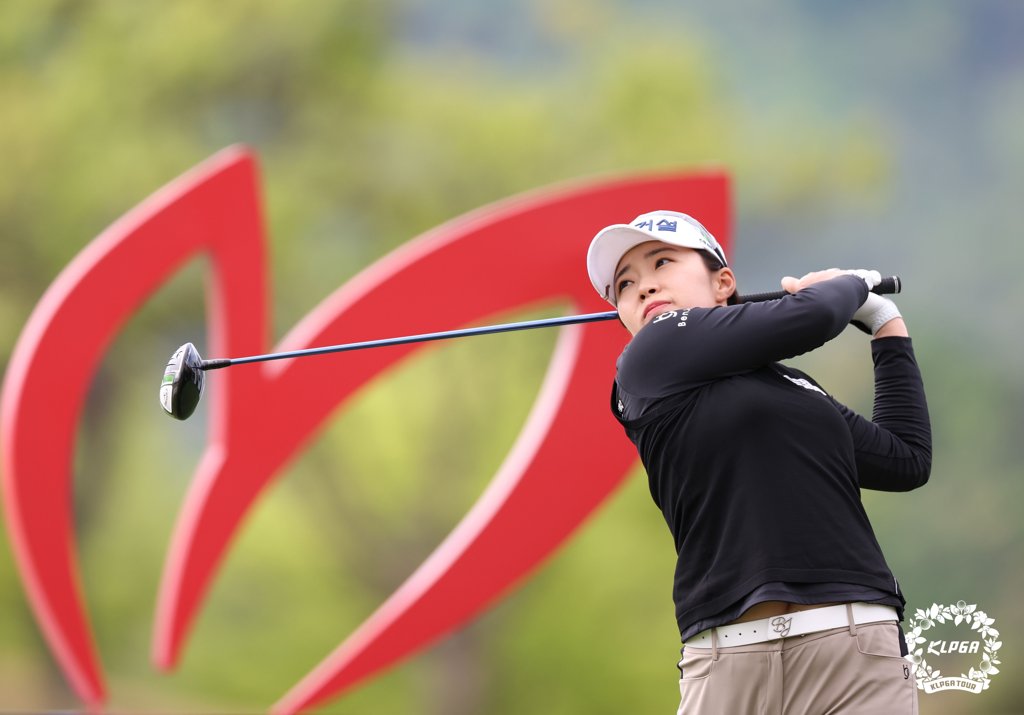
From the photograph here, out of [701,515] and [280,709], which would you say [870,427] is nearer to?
[701,515]

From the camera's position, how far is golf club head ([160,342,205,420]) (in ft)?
7.38

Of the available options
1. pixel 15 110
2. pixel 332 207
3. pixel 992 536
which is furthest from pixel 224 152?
pixel 992 536

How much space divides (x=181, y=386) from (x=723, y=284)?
1119mm

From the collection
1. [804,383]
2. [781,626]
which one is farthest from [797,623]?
[804,383]

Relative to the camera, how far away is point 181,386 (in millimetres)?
2260

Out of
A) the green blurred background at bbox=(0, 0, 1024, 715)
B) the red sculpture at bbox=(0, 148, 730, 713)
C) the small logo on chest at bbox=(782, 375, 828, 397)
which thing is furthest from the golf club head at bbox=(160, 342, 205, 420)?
the green blurred background at bbox=(0, 0, 1024, 715)

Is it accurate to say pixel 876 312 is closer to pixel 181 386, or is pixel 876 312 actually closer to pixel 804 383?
pixel 804 383

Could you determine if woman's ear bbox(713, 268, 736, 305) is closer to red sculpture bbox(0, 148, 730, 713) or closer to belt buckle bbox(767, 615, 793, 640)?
belt buckle bbox(767, 615, 793, 640)

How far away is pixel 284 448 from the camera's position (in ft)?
13.9

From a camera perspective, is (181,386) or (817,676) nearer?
(817,676)

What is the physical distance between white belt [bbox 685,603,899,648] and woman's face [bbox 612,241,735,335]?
0.46 meters

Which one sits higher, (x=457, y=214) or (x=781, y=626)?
(x=457, y=214)

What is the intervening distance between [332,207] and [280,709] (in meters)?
2.61

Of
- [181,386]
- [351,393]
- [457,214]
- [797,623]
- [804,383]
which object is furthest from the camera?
[457,214]
